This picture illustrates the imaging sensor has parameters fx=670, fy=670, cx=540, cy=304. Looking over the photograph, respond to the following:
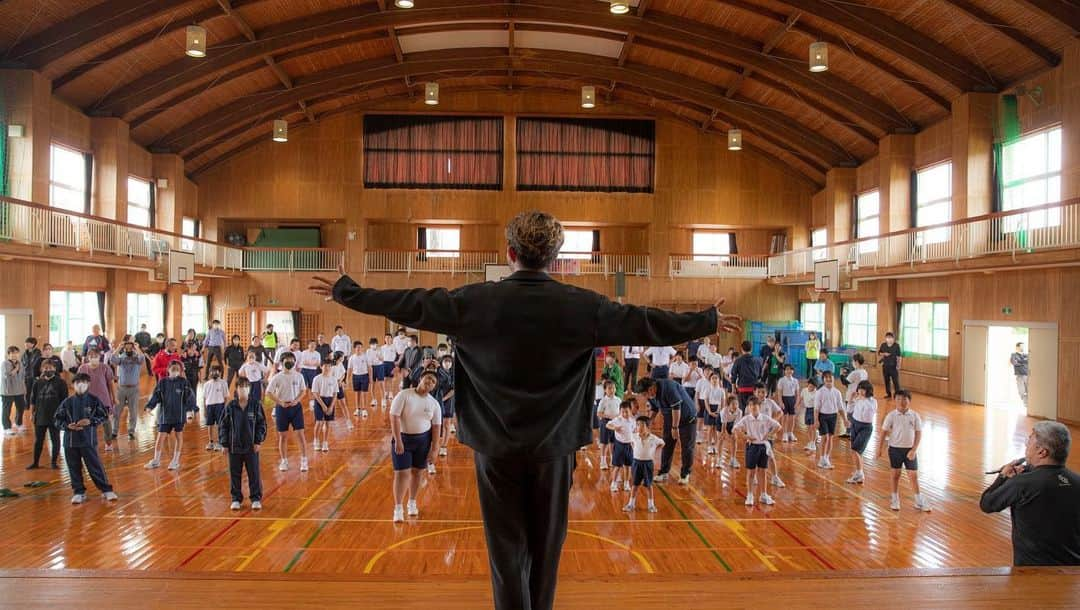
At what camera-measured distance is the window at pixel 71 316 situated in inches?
738

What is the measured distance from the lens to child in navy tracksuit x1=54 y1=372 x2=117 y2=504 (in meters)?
8.47

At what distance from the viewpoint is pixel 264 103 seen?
969 inches

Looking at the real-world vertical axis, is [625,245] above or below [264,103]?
below

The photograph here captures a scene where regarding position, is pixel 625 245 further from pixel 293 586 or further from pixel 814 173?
pixel 293 586

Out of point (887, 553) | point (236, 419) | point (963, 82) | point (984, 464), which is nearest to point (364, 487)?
point (236, 419)

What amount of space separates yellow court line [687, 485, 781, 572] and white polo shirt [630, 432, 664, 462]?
122cm

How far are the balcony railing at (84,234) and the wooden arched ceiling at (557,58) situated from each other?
3975 millimetres

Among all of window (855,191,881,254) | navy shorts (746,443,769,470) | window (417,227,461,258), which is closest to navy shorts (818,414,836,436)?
navy shorts (746,443,769,470)

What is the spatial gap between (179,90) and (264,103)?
314 cm

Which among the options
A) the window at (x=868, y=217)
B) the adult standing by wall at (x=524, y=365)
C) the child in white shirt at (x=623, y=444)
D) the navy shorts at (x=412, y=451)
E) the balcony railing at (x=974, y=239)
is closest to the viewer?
the adult standing by wall at (x=524, y=365)

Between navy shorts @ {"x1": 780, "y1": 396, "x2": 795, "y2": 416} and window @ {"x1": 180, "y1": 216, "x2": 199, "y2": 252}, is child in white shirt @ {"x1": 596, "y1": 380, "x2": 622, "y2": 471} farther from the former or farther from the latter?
window @ {"x1": 180, "y1": 216, "x2": 199, "y2": 252}

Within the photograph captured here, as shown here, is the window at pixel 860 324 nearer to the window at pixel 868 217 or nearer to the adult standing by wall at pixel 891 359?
the window at pixel 868 217

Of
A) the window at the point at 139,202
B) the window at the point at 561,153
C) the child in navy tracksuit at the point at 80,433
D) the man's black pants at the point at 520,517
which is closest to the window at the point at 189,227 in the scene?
the window at the point at 139,202

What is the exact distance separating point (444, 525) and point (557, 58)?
20.9m
